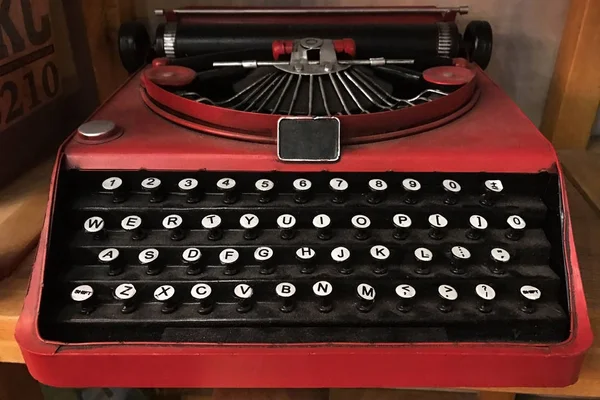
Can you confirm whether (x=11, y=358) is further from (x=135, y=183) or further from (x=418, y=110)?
(x=418, y=110)

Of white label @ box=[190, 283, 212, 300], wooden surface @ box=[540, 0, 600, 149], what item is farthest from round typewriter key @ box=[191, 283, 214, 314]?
wooden surface @ box=[540, 0, 600, 149]

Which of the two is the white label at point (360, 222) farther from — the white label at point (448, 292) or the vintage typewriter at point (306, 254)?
the white label at point (448, 292)

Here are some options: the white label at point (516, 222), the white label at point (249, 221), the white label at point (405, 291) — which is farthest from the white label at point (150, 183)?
the white label at point (516, 222)

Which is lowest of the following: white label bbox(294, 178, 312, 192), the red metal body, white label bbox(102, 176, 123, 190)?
the red metal body

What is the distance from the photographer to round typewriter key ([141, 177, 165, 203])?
707mm

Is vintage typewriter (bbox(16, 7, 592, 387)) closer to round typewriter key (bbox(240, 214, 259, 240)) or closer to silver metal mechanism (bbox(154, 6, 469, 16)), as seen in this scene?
round typewriter key (bbox(240, 214, 259, 240))

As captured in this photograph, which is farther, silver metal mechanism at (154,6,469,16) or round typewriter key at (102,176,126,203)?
silver metal mechanism at (154,6,469,16)

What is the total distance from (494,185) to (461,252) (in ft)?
0.32

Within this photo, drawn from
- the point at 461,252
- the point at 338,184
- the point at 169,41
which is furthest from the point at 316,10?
the point at 461,252

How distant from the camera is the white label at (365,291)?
0.66m

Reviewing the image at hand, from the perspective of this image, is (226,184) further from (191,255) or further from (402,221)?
(402,221)

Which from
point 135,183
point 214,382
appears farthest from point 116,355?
point 135,183

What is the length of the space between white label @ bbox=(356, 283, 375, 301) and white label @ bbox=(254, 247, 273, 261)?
Result: 0.11 meters

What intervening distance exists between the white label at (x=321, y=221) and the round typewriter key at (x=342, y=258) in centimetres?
3
